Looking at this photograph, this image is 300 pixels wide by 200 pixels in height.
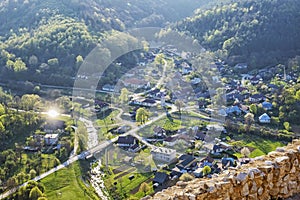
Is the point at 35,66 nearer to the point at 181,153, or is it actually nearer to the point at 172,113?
the point at 172,113

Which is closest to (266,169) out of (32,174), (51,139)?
(32,174)

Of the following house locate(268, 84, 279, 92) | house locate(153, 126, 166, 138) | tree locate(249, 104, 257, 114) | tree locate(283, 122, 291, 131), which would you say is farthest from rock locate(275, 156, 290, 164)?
house locate(268, 84, 279, 92)

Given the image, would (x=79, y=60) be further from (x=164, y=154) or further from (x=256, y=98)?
(x=164, y=154)

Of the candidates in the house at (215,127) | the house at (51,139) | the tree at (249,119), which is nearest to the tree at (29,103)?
the house at (51,139)

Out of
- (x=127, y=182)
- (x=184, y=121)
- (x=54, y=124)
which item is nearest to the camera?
(x=127, y=182)

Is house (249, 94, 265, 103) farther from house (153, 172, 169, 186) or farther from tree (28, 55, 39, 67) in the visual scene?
tree (28, 55, 39, 67)

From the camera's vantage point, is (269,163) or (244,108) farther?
(244,108)
